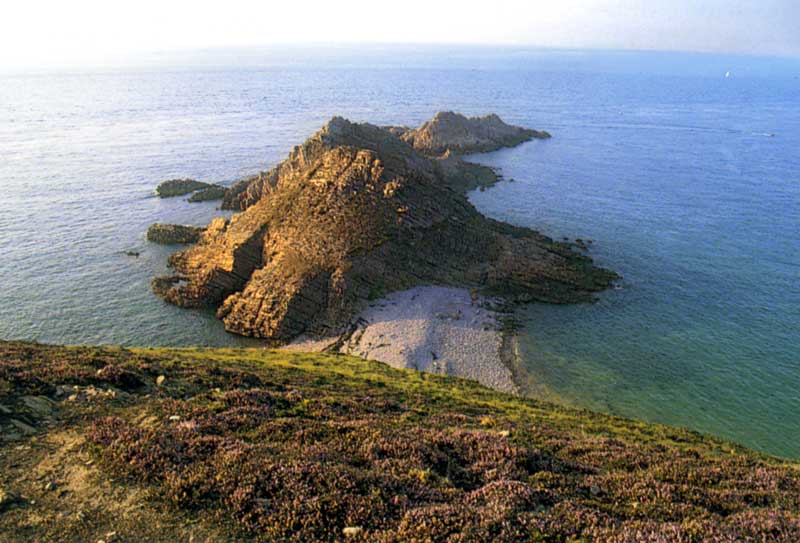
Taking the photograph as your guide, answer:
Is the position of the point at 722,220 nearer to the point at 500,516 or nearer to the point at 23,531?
the point at 500,516

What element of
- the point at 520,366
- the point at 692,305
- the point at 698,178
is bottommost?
the point at 520,366

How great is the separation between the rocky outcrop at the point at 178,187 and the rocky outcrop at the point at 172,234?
22.0 metres

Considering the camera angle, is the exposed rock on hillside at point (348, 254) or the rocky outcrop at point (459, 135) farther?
the rocky outcrop at point (459, 135)

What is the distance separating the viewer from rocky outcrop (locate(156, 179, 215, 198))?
311 feet

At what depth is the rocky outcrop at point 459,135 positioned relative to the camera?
126750 mm

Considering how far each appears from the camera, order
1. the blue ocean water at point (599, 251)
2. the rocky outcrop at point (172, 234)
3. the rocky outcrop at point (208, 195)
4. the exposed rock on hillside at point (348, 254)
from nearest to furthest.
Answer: the blue ocean water at point (599, 251), the exposed rock on hillside at point (348, 254), the rocky outcrop at point (172, 234), the rocky outcrop at point (208, 195)

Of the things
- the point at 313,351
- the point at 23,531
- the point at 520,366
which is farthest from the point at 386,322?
the point at 23,531

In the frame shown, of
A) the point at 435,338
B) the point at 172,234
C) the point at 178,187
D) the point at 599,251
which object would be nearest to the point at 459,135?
the point at 599,251

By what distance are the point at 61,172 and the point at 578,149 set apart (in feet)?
438

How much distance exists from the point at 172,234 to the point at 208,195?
22.2 m

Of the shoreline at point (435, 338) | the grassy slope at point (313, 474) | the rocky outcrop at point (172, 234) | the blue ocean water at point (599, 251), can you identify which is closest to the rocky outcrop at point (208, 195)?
the blue ocean water at point (599, 251)

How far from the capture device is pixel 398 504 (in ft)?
45.6

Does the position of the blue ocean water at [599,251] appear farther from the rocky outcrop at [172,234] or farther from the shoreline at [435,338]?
the shoreline at [435,338]

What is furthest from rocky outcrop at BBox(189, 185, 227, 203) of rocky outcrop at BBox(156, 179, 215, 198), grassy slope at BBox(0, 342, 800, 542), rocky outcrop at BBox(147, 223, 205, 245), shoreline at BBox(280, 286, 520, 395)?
grassy slope at BBox(0, 342, 800, 542)
